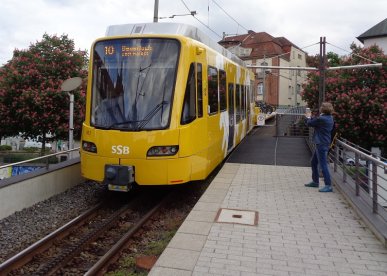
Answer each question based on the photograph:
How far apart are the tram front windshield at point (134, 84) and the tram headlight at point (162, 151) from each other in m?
0.37

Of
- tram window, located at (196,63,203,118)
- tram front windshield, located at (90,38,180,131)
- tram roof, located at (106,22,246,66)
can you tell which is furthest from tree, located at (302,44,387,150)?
tram front windshield, located at (90,38,180,131)

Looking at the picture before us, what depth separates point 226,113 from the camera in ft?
36.2

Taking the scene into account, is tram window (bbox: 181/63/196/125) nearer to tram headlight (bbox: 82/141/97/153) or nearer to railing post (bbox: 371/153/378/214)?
tram headlight (bbox: 82/141/97/153)

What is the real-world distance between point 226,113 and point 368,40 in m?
48.5

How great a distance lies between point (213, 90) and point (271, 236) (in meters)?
4.36

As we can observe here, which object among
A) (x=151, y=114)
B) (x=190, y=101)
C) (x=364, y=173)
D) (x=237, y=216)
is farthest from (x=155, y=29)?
(x=364, y=173)

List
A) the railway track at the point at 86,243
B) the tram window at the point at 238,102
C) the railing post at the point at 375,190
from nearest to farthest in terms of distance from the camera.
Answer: the railway track at the point at 86,243
the railing post at the point at 375,190
the tram window at the point at 238,102

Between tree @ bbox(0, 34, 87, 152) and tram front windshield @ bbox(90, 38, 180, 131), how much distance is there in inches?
431

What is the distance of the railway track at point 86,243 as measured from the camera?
5332mm

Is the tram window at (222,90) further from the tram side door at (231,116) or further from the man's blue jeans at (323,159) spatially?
the man's blue jeans at (323,159)

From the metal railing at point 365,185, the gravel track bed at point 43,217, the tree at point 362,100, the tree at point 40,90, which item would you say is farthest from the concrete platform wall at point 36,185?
the tree at point 362,100

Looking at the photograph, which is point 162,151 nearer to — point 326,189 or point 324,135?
point 324,135

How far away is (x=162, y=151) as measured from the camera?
7.62m

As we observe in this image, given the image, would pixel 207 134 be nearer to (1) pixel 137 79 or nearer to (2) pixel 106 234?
(1) pixel 137 79
